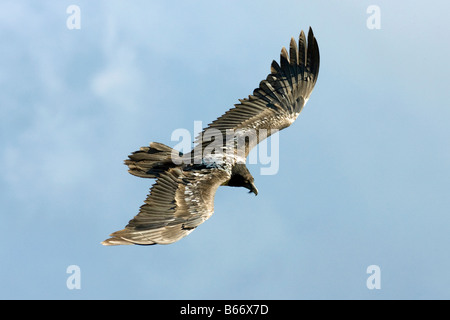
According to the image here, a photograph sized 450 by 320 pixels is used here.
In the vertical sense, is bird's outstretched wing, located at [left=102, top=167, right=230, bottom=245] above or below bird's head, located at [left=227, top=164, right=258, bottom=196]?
below

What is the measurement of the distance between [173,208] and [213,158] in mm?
2195

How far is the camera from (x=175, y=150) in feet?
51.3

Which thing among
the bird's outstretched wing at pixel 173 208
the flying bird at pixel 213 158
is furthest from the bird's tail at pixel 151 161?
the bird's outstretched wing at pixel 173 208

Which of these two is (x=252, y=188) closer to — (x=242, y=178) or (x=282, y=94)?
(x=242, y=178)

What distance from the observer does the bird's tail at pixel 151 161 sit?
1532 cm

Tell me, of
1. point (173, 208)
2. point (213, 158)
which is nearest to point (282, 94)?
point (213, 158)

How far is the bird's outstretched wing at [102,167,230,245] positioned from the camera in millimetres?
12828

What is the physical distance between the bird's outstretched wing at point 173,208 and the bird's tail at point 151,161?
531mm

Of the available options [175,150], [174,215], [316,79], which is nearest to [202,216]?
[174,215]

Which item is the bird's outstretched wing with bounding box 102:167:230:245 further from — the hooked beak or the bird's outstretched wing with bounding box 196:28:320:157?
the bird's outstretched wing with bounding box 196:28:320:157

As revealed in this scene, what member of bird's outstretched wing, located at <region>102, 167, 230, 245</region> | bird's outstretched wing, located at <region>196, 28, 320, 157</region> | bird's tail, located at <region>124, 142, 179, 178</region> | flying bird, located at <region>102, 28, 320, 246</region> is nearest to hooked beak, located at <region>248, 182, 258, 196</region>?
flying bird, located at <region>102, 28, 320, 246</region>

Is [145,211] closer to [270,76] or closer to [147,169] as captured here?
[147,169]

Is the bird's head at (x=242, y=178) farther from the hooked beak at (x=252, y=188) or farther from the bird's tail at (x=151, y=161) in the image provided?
the bird's tail at (x=151, y=161)

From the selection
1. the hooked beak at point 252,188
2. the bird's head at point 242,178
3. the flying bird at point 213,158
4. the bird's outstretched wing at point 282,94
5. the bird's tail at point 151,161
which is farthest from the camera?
the bird's outstretched wing at point 282,94
